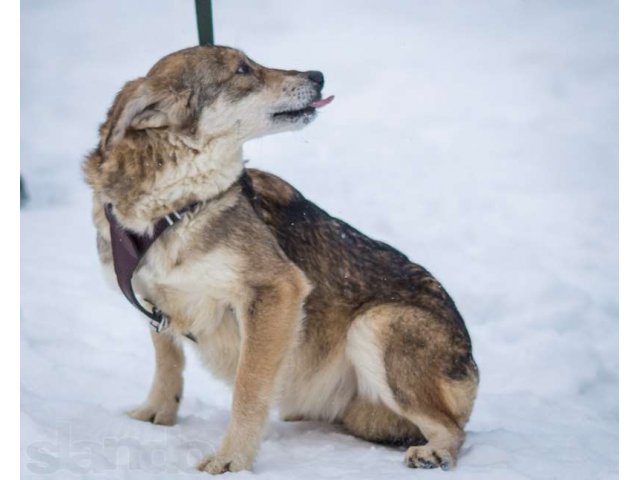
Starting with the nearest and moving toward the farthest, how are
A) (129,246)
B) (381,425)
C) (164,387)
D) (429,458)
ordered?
(129,246) → (429,458) → (381,425) → (164,387)

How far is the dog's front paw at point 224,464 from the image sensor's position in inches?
157

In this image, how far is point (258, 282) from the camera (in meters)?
4.11

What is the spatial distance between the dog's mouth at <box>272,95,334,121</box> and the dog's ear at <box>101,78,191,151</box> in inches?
19.1

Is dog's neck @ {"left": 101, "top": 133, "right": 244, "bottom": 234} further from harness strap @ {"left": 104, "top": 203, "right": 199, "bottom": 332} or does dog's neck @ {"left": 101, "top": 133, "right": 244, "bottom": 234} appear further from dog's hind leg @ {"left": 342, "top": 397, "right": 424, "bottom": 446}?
dog's hind leg @ {"left": 342, "top": 397, "right": 424, "bottom": 446}

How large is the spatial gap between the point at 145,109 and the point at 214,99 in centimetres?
37

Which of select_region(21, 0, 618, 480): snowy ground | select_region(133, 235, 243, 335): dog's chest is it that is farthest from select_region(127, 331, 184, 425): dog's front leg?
select_region(133, 235, 243, 335): dog's chest

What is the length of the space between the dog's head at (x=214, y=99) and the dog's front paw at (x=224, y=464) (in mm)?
1548

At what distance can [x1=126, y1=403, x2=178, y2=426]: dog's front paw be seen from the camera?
4777 millimetres

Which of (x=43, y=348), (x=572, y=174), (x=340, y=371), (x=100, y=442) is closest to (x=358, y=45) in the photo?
(x=572, y=174)

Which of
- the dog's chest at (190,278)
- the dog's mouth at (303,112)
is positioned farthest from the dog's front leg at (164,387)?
the dog's mouth at (303,112)

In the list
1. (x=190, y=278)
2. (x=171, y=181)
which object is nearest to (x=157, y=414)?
(x=190, y=278)

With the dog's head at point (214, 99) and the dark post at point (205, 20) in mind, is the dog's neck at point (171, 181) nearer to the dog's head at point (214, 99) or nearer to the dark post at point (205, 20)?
the dog's head at point (214, 99)

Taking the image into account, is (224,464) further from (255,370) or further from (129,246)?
(129,246)
